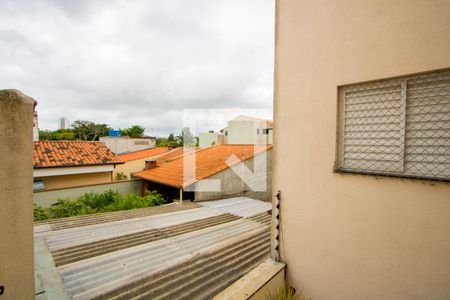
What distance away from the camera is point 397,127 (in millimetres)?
2234

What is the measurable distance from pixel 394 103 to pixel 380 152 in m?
0.53

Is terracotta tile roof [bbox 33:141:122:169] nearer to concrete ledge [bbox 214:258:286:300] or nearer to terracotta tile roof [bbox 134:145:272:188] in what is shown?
terracotta tile roof [bbox 134:145:272:188]

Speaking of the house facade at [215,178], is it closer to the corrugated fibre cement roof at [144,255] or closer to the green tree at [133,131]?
the corrugated fibre cement roof at [144,255]

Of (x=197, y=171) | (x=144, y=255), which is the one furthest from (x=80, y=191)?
(x=144, y=255)

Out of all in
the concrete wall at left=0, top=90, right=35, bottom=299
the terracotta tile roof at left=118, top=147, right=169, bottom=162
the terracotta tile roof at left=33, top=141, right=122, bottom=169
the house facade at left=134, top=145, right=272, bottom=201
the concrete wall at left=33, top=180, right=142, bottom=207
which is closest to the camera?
the concrete wall at left=0, top=90, right=35, bottom=299

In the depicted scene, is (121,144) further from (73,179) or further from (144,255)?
(144,255)

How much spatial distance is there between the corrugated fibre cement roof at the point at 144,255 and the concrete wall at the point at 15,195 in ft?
4.95

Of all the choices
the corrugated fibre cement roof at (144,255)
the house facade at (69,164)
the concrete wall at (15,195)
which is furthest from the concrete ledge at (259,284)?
the house facade at (69,164)

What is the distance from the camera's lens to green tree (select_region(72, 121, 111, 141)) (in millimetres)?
52963

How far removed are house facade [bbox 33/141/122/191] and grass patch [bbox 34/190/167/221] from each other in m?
2.87

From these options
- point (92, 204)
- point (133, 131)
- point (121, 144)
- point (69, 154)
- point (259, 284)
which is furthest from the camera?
point (133, 131)

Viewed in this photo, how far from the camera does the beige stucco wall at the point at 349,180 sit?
1965mm

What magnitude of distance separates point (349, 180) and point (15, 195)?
3.40 m

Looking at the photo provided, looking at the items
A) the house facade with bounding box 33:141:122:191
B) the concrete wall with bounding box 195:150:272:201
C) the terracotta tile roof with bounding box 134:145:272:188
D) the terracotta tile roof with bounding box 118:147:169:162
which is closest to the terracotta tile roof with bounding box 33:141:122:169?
the house facade with bounding box 33:141:122:191
